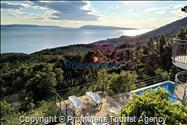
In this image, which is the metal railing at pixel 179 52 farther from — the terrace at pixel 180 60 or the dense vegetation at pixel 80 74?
the dense vegetation at pixel 80 74

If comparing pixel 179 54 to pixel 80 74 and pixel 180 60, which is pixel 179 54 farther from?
pixel 80 74

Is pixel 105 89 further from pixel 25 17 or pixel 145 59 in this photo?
pixel 25 17

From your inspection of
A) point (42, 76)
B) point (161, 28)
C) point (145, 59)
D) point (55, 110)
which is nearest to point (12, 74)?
point (42, 76)

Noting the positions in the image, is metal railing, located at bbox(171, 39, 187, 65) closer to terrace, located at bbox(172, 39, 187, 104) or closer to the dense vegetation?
terrace, located at bbox(172, 39, 187, 104)

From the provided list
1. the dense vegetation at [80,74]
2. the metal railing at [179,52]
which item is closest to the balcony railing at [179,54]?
the metal railing at [179,52]

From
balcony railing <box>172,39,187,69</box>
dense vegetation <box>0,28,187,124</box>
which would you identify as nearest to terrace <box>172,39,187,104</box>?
balcony railing <box>172,39,187,69</box>

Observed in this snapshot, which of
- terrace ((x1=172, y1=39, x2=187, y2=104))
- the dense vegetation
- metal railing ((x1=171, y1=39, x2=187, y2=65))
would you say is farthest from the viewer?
the dense vegetation

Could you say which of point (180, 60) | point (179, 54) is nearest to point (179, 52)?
point (179, 54)
